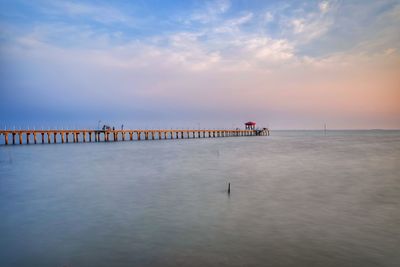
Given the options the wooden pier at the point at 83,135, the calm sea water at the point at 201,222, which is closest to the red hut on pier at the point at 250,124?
the wooden pier at the point at 83,135

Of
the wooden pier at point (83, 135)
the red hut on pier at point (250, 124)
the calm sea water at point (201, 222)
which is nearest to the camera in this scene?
the calm sea water at point (201, 222)

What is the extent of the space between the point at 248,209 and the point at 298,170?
484 inches

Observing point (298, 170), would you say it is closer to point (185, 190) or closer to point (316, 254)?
point (185, 190)

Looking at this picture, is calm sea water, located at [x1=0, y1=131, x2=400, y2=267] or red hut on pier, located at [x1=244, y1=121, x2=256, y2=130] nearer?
calm sea water, located at [x1=0, y1=131, x2=400, y2=267]

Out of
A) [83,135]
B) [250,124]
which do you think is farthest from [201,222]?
[250,124]

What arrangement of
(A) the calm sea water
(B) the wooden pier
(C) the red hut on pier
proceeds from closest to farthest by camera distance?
1. (A) the calm sea water
2. (B) the wooden pier
3. (C) the red hut on pier

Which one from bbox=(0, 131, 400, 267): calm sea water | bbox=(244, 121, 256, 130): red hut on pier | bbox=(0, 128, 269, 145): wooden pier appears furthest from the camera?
bbox=(244, 121, 256, 130): red hut on pier

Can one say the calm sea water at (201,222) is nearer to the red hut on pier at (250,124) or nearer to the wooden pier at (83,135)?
the wooden pier at (83,135)

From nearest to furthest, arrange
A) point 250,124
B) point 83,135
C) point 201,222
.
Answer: point 201,222, point 83,135, point 250,124

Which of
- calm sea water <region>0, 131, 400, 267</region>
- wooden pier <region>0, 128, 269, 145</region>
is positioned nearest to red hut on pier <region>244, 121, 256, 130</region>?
wooden pier <region>0, 128, 269, 145</region>

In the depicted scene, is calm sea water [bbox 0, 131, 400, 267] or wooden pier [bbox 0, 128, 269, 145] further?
wooden pier [bbox 0, 128, 269, 145]

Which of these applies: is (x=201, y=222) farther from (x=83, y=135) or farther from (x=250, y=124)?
(x=250, y=124)

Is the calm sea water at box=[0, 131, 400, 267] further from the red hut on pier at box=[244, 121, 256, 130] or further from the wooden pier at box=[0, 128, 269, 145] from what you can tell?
the red hut on pier at box=[244, 121, 256, 130]

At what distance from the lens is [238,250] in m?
7.20
